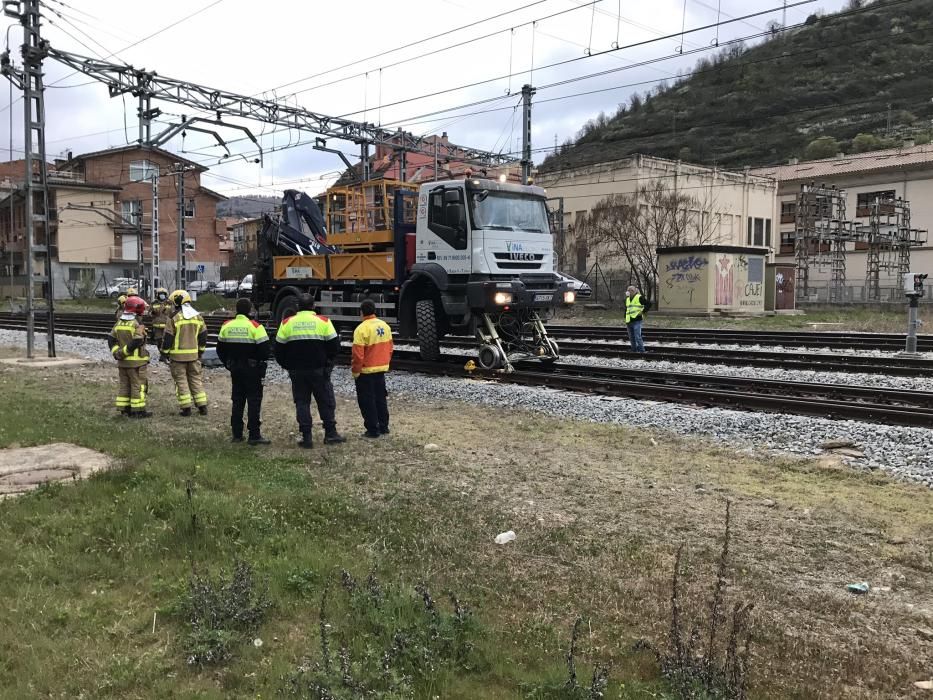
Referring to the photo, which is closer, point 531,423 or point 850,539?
point 850,539

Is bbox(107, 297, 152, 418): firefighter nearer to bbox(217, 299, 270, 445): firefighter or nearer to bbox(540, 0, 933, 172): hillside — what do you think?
bbox(217, 299, 270, 445): firefighter

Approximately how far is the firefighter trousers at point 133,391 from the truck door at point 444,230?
18.2 ft

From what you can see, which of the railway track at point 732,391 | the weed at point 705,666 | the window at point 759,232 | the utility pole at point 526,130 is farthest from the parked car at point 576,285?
the window at point 759,232

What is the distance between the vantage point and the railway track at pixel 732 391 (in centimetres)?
893

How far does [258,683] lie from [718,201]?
169 ft

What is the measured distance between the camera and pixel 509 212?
13.3 m

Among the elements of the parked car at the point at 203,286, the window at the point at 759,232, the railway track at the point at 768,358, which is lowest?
the railway track at the point at 768,358

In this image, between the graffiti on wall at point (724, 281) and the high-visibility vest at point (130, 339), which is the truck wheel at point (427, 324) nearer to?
the high-visibility vest at point (130, 339)

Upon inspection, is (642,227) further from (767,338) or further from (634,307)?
(634,307)

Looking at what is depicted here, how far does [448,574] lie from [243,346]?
14.8 ft

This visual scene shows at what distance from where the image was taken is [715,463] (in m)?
7.04

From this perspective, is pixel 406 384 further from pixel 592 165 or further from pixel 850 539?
pixel 592 165

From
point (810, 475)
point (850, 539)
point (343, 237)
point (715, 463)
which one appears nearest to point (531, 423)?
point (715, 463)

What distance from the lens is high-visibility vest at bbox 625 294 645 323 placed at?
51.9ft
